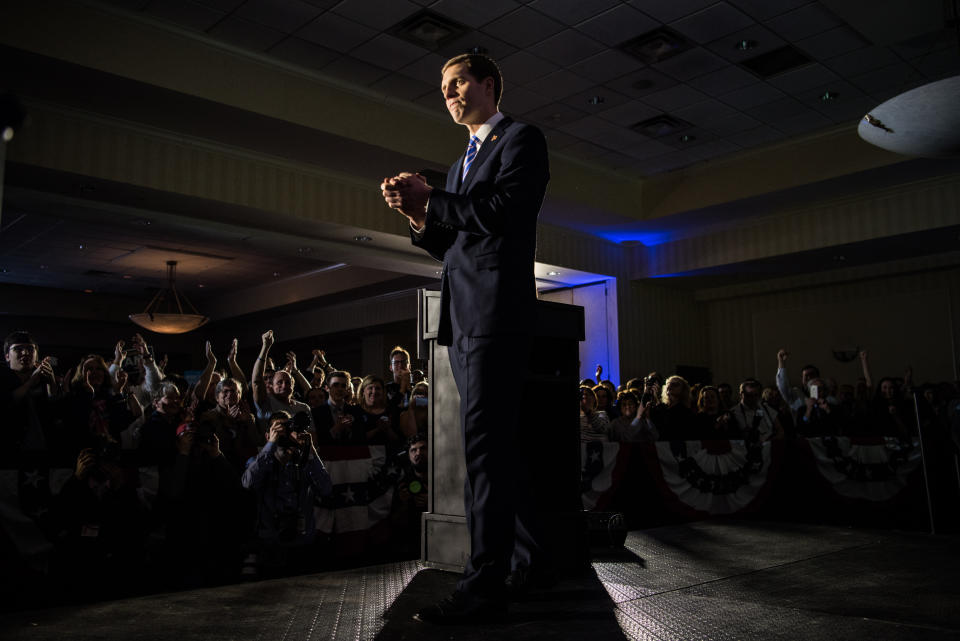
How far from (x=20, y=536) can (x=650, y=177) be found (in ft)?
24.7

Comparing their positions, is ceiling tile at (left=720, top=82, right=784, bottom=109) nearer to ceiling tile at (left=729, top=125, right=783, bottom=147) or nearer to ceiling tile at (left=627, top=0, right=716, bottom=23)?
ceiling tile at (left=729, top=125, right=783, bottom=147)

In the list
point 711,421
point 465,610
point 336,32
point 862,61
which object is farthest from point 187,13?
point 862,61

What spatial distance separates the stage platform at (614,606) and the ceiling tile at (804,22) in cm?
424

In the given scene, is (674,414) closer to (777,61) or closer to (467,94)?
(777,61)

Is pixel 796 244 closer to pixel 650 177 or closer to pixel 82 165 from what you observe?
pixel 650 177

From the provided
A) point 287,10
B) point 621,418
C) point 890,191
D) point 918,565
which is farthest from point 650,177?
point 918,565

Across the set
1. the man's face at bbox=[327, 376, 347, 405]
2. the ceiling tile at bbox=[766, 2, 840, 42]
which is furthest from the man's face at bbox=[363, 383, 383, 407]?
the ceiling tile at bbox=[766, 2, 840, 42]

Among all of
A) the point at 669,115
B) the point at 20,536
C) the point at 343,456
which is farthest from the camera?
the point at 669,115

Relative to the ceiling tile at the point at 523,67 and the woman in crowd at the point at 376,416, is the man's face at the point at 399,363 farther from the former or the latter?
the ceiling tile at the point at 523,67

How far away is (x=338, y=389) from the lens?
4.89 meters

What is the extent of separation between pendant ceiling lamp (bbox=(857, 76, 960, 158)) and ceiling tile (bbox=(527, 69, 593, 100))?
2.72 m

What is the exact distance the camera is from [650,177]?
8.94m

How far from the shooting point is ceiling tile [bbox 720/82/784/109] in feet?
21.9

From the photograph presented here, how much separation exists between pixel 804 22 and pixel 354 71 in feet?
11.2
